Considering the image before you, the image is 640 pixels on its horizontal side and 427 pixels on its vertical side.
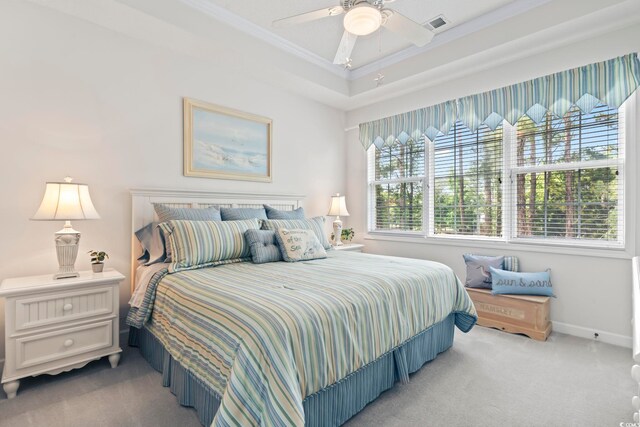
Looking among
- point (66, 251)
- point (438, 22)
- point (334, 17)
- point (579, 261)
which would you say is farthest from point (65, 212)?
point (579, 261)

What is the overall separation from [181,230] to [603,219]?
11.7ft

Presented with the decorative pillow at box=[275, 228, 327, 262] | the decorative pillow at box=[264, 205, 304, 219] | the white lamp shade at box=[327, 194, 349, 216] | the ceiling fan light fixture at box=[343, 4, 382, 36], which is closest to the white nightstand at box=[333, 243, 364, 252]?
the white lamp shade at box=[327, 194, 349, 216]

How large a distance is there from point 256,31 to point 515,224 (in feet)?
10.7

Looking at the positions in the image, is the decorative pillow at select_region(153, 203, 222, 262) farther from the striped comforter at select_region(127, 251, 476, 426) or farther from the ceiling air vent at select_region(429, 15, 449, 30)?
the ceiling air vent at select_region(429, 15, 449, 30)

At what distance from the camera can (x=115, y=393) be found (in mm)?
1959

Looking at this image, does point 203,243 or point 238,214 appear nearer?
point 203,243

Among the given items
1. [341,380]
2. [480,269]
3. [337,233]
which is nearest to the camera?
[341,380]

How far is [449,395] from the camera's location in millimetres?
1941

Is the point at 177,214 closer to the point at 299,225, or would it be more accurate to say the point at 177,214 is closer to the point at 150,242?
the point at 150,242

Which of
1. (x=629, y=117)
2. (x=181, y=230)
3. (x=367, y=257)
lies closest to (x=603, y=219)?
(x=629, y=117)

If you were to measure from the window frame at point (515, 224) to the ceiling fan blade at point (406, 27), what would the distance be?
179 cm

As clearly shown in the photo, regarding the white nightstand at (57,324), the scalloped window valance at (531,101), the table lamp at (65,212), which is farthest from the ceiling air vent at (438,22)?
the white nightstand at (57,324)

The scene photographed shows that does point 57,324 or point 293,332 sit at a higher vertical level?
point 293,332

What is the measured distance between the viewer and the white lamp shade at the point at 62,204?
2111 mm
